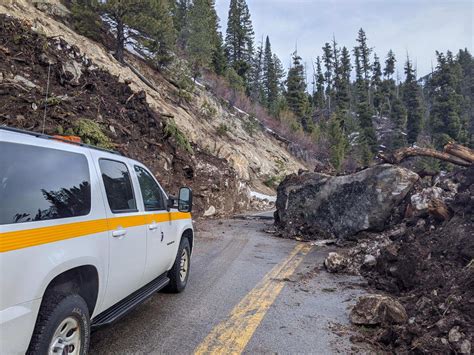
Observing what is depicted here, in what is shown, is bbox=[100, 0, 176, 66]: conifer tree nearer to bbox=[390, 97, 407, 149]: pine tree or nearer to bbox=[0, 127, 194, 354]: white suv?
bbox=[0, 127, 194, 354]: white suv

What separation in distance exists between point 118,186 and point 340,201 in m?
8.95

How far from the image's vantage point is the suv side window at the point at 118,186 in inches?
151

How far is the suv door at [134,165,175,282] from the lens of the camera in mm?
4586

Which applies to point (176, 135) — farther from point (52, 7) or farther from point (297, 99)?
point (297, 99)

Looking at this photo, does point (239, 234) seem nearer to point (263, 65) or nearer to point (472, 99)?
point (263, 65)

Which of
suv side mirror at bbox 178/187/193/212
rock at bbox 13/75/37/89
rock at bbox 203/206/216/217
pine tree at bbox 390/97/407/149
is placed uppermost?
pine tree at bbox 390/97/407/149

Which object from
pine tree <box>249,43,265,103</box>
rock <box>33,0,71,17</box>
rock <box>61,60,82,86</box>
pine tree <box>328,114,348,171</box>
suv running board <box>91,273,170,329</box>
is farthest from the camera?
pine tree <box>249,43,265,103</box>

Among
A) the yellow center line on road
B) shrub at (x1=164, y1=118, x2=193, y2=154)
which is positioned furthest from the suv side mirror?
shrub at (x1=164, y1=118, x2=193, y2=154)

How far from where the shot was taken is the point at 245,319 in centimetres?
491

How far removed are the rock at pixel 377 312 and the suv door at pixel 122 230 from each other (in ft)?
8.80

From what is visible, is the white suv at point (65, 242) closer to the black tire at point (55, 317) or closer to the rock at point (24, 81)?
the black tire at point (55, 317)

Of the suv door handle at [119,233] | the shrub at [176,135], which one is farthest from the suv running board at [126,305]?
the shrub at [176,135]

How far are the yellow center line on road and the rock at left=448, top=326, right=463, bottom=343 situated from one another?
2.04 metres

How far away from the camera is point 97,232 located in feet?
11.1
